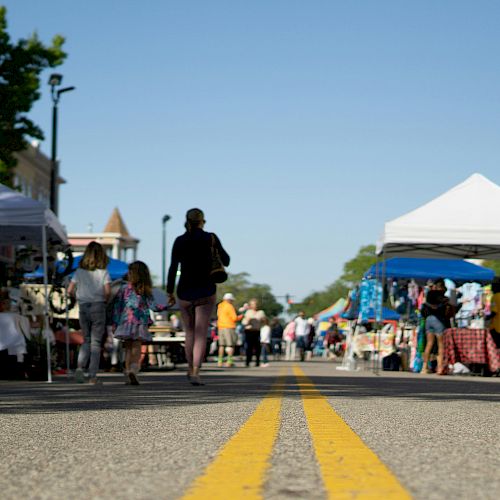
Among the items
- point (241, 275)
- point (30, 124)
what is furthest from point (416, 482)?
point (241, 275)

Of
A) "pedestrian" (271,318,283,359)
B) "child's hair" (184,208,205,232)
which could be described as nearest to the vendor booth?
"child's hair" (184,208,205,232)

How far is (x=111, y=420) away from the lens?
7145 millimetres

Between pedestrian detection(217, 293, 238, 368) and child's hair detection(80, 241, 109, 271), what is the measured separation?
12.1 metres

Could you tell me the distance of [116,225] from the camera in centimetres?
16675

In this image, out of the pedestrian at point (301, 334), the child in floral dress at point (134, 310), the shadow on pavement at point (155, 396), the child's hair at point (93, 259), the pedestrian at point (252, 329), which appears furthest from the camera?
the pedestrian at point (301, 334)

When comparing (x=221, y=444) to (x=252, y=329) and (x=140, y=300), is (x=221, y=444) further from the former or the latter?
(x=252, y=329)

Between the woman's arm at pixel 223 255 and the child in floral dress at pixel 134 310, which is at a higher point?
the woman's arm at pixel 223 255

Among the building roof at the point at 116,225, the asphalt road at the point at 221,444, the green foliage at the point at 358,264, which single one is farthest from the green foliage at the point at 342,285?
the asphalt road at the point at 221,444

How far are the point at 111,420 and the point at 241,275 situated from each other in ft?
623

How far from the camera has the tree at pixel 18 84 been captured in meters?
34.6

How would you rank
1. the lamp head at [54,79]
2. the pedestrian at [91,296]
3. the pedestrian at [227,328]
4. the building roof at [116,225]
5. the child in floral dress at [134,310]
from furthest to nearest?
the building roof at [116,225] → the lamp head at [54,79] → the pedestrian at [227,328] → the pedestrian at [91,296] → the child in floral dress at [134,310]

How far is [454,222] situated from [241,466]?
1487 cm

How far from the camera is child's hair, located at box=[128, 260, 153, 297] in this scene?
1423 cm

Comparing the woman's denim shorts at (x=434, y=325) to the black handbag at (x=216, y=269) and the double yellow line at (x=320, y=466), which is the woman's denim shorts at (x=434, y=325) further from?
the double yellow line at (x=320, y=466)
